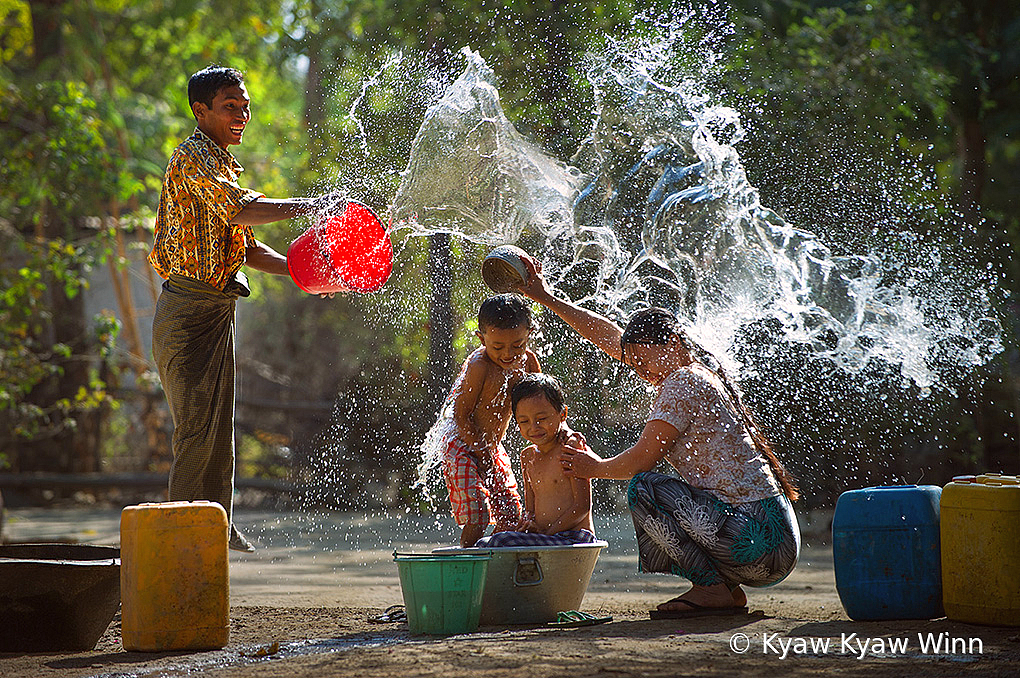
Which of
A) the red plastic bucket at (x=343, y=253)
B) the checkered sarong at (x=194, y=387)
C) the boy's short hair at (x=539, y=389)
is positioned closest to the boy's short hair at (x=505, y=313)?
the boy's short hair at (x=539, y=389)

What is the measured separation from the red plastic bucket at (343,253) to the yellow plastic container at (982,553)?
237 cm

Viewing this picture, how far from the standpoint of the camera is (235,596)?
17.6 feet

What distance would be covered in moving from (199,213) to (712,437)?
7.29 ft

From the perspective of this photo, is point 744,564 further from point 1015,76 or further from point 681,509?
point 1015,76

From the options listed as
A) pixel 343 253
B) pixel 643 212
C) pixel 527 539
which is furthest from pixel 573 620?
pixel 643 212

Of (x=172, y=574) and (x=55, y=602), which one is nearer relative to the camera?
(x=172, y=574)

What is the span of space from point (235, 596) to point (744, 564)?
252 cm

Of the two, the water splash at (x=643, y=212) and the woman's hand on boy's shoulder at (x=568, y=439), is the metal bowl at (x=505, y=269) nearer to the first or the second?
the woman's hand on boy's shoulder at (x=568, y=439)

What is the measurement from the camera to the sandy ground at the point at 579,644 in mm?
3258

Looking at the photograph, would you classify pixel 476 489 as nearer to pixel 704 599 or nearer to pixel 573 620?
pixel 573 620

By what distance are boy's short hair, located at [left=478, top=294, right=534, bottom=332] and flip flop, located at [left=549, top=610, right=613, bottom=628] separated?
1.19m

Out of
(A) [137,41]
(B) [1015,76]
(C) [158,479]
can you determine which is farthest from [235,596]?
(A) [137,41]

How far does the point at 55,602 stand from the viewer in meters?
3.93

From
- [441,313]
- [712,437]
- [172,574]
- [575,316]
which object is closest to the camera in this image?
[172,574]
